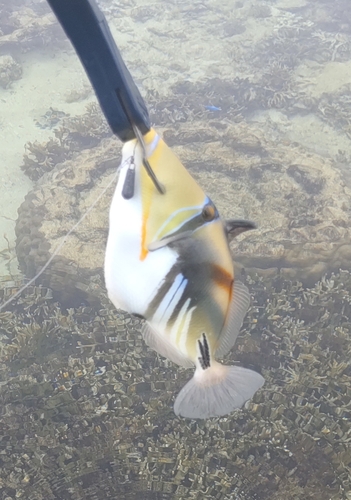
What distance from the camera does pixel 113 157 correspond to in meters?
5.36

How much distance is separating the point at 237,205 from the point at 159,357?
2.08 metres

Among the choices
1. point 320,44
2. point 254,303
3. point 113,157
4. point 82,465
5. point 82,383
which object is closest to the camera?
point 82,465

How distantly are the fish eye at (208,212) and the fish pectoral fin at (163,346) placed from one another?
0.73 ft

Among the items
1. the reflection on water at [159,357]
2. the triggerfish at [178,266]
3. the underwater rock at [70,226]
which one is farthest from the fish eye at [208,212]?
the underwater rock at [70,226]

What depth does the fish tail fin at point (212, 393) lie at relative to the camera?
681 millimetres

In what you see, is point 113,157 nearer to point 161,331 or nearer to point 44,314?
point 44,314

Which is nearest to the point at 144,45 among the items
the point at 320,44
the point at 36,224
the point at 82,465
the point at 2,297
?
the point at 320,44

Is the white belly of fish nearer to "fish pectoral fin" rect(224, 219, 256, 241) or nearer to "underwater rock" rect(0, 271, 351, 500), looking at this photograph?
"fish pectoral fin" rect(224, 219, 256, 241)

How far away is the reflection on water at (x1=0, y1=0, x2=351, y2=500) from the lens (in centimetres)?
293

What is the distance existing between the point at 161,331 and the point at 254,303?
3.53m

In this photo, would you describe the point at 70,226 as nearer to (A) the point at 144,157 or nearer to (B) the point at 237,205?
(B) the point at 237,205

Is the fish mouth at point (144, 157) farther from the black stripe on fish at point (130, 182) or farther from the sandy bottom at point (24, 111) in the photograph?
the sandy bottom at point (24, 111)


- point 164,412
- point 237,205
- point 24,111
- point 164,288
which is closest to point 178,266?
point 164,288

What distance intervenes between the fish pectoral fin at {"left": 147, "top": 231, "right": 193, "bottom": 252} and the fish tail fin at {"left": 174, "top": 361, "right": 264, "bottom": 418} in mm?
234
